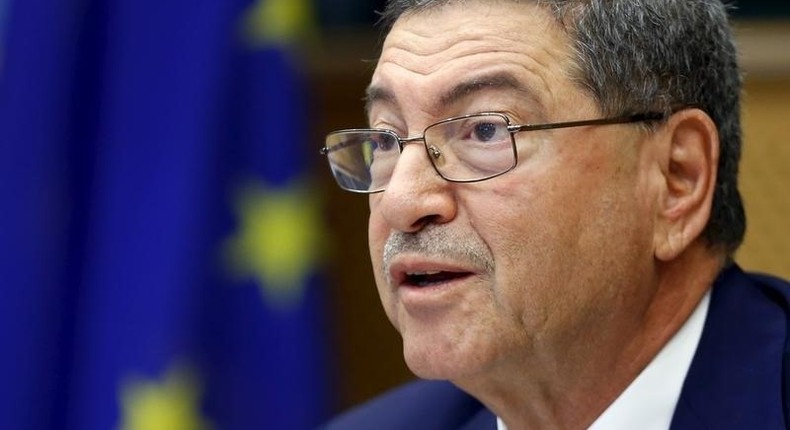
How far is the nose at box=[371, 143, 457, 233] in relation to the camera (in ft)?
6.42

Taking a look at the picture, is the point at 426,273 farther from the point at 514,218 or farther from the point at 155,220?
the point at 155,220

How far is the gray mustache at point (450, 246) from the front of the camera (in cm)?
194

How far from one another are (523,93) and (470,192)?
181 mm

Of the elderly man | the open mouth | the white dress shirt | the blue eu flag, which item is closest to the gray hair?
the elderly man

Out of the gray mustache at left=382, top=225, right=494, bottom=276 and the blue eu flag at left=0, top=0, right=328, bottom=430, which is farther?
the blue eu flag at left=0, top=0, right=328, bottom=430

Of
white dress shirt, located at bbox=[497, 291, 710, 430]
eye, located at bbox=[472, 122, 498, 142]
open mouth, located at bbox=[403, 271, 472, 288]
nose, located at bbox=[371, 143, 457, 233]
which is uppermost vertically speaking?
eye, located at bbox=[472, 122, 498, 142]

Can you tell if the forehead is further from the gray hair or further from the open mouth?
the open mouth

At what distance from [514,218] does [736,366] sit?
46 centimetres

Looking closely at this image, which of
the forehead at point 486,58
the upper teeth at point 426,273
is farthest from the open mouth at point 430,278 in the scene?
the forehead at point 486,58

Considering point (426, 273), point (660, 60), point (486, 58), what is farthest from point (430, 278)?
point (660, 60)

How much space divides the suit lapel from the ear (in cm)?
15

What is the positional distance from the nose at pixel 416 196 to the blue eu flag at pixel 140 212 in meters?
0.67

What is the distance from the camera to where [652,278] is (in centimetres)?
208

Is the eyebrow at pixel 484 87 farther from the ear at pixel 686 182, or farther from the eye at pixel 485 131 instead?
the ear at pixel 686 182
